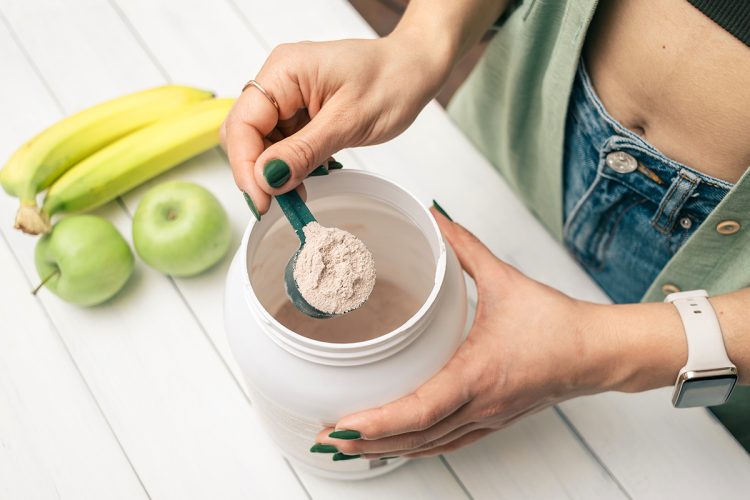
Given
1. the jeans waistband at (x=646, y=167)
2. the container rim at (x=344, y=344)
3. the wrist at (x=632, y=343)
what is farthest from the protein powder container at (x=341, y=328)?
the jeans waistband at (x=646, y=167)

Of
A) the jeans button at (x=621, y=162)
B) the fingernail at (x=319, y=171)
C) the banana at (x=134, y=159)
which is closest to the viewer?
the fingernail at (x=319, y=171)

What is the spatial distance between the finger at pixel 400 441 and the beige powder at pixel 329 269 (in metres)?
0.11

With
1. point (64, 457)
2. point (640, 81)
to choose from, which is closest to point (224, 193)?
point (64, 457)

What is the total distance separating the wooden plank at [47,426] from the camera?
2.42 ft

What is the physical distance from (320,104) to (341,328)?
236 millimetres

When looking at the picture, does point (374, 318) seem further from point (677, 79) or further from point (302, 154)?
point (677, 79)

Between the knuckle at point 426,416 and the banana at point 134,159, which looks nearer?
the knuckle at point 426,416

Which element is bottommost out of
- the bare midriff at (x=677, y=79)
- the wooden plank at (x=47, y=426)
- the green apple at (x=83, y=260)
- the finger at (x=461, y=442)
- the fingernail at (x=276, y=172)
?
the wooden plank at (x=47, y=426)

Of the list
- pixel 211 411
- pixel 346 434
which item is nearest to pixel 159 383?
pixel 211 411

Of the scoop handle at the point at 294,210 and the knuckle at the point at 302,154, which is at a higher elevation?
the knuckle at the point at 302,154

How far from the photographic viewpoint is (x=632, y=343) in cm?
64

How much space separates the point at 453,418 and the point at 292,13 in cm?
62

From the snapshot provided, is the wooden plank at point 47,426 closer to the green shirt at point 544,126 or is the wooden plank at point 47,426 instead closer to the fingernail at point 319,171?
the fingernail at point 319,171

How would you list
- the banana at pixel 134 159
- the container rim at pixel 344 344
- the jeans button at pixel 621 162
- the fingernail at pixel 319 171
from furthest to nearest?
1. the banana at pixel 134 159
2. the jeans button at pixel 621 162
3. the fingernail at pixel 319 171
4. the container rim at pixel 344 344
